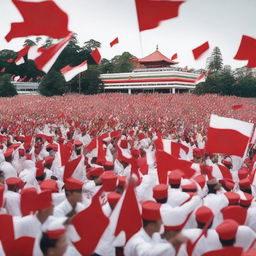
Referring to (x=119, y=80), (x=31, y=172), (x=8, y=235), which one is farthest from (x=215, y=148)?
(x=119, y=80)

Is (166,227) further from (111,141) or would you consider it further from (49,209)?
(111,141)

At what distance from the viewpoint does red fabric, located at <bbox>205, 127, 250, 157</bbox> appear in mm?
4246

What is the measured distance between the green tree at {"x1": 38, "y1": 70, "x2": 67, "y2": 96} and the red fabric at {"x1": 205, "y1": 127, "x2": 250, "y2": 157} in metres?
24.7

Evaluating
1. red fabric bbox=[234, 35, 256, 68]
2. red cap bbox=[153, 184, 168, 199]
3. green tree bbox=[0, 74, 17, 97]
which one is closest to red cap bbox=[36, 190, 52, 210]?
red cap bbox=[153, 184, 168, 199]

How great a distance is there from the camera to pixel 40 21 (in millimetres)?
3488

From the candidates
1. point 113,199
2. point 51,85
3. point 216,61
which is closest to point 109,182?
point 113,199

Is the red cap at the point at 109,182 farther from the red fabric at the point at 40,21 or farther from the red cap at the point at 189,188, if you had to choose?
the red fabric at the point at 40,21

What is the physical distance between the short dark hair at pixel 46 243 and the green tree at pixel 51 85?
26329 millimetres

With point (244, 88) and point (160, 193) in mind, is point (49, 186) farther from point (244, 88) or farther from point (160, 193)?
point (244, 88)

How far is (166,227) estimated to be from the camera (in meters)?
2.61

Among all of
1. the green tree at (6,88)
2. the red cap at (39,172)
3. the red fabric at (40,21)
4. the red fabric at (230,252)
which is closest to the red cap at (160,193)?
the red fabric at (230,252)

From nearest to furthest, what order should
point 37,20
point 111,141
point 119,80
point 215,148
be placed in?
point 37,20, point 215,148, point 111,141, point 119,80

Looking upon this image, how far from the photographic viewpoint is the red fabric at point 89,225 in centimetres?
242

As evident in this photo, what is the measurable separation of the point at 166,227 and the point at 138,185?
1411mm
